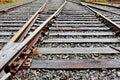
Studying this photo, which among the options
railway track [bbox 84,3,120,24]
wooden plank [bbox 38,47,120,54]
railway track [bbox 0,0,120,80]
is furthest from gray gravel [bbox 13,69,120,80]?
Result: railway track [bbox 84,3,120,24]

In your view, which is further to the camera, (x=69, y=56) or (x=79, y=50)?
(x=79, y=50)

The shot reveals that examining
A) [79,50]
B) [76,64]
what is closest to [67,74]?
[76,64]

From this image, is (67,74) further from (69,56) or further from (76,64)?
(69,56)

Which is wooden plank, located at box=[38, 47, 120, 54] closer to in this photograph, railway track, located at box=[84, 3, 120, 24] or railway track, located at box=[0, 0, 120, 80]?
railway track, located at box=[0, 0, 120, 80]

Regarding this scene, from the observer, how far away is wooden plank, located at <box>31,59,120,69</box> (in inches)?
129

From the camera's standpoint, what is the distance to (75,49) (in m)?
4.10

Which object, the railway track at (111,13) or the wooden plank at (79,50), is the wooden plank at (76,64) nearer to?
the wooden plank at (79,50)

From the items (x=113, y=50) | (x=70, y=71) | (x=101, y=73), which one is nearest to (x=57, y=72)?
(x=70, y=71)

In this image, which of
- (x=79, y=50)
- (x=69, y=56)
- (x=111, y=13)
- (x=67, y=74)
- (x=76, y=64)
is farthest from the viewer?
(x=111, y=13)

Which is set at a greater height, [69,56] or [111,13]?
[69,56]

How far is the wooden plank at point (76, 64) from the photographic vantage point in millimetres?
3271

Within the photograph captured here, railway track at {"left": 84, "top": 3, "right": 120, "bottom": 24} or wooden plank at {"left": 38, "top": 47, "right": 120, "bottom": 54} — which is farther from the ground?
wooden plank at {"left": 38, "top": 47, "right": 120, "bottom": 54}

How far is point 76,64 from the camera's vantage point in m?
3.36

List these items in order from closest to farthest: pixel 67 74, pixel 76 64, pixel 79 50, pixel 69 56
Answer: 1. pixel 67 74
2. pixel 76 64
3. pixel 69 56
4. pixel 79 50
